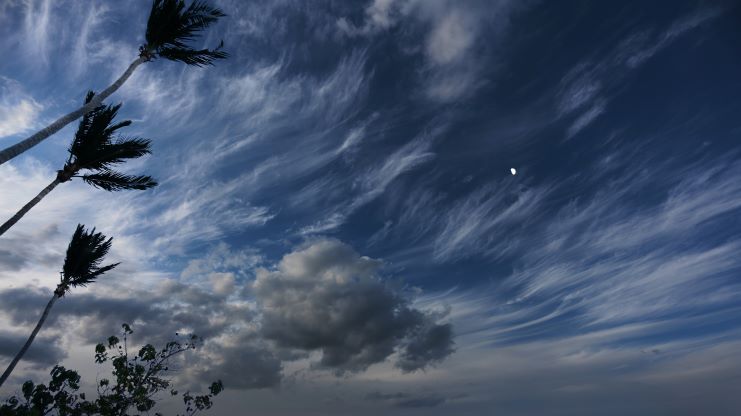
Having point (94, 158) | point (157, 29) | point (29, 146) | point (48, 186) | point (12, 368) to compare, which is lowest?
point (12, 368)

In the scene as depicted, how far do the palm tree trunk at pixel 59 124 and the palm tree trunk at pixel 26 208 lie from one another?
295cm

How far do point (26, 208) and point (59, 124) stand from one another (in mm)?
3607

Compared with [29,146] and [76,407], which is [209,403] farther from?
[29,146]

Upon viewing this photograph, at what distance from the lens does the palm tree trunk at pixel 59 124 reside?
7.79m

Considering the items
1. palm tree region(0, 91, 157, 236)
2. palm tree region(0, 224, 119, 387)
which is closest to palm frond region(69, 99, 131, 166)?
palm tree region(0, 91, 157, 236)

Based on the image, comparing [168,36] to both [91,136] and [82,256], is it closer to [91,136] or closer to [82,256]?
[91,136]

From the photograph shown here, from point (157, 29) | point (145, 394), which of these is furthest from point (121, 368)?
point (157, 29)

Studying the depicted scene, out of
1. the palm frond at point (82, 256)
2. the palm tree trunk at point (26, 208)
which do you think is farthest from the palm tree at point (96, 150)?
the palm frond at point (82, 256)

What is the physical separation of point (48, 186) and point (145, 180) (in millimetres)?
2601

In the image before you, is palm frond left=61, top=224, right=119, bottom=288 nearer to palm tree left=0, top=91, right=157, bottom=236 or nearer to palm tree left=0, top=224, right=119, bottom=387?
palm tree left=0, top=224, right=119, bottom=387

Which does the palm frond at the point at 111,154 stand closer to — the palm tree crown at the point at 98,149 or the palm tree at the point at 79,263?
the palm tree crown at the point at 98,149

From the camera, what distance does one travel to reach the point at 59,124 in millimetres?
9242

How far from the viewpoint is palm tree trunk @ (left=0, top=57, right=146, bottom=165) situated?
25.6 feet

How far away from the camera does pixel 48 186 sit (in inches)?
455
